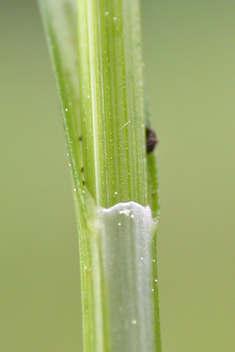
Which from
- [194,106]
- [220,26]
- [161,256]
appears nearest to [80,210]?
[161,256]

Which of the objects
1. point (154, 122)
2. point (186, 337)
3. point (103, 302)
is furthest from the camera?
point (154, 122)

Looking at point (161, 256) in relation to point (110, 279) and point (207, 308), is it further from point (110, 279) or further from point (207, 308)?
point (110, 279)

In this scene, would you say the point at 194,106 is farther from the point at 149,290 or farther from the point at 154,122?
the point at 149,290

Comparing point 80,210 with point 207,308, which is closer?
point 80,210

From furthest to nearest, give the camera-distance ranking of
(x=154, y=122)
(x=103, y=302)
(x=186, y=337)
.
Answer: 1. (x=154, y=122)
2. (x=186, y=337)
3. (x=103, y=302)

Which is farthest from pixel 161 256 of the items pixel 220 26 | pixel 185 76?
pixel 220 26

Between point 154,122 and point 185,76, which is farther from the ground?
point 185,76

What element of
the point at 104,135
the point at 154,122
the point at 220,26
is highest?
the point at 220,26
